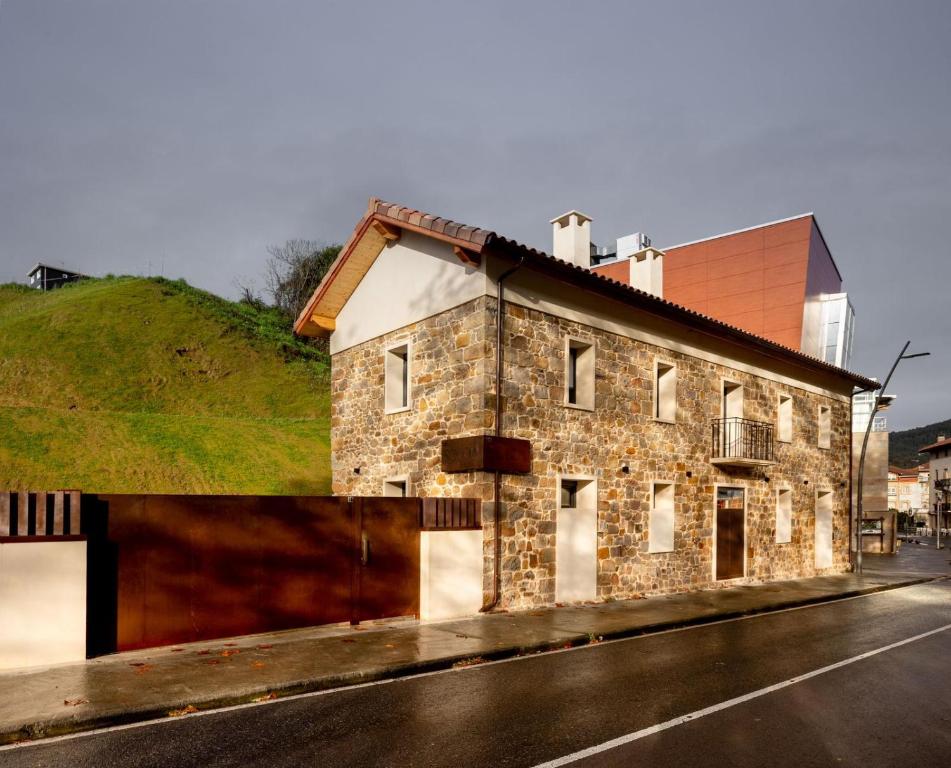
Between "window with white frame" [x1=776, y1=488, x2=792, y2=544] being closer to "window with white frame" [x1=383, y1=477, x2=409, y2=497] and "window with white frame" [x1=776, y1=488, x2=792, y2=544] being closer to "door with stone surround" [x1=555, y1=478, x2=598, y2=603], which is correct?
"door with stone surround" [x1=555, y1=478, x2=598, y2=603]

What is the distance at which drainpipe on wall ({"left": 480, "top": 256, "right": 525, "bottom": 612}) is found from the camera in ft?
40.8

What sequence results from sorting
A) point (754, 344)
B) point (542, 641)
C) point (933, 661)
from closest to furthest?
point (933, 661) → point (542, 641) → point (754, 344)

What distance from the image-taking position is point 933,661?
9.20m

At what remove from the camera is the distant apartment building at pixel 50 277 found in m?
55.8

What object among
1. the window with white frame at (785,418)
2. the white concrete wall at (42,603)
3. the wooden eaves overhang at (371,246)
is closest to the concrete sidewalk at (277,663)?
the white concrete wall at (42,603)

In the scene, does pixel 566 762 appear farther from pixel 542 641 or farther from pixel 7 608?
pixel 7 608

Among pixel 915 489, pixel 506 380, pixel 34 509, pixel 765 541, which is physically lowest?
pixel 915 489

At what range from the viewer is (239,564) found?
988 centimetres

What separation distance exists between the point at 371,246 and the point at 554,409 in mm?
5623

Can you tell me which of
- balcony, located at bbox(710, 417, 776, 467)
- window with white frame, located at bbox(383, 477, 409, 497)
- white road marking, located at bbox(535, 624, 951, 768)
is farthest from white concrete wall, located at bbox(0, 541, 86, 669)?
balcony, located at bbox(710, 417, 776, 467)

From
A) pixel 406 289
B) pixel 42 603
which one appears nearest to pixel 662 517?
pixel 406 289

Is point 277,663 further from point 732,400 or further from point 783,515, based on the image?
point 783,515

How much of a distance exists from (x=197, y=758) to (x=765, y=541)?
17565 mm

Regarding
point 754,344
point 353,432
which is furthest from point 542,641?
point 754,344
